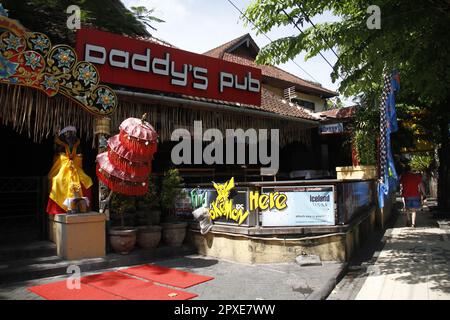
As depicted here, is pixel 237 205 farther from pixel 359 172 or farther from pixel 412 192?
pixel 412 192

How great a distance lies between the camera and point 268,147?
45.9 ft

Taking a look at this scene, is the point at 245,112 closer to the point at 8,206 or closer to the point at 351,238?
the point at 351,238

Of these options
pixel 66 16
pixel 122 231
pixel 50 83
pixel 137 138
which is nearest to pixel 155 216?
pixel 122 231

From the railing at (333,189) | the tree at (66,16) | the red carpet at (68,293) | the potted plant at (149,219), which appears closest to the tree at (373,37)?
the railing at (333,189)

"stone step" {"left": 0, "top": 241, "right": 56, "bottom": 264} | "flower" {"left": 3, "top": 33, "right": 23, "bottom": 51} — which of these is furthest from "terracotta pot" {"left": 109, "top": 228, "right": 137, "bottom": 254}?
"flower" {"left": 3, "top": 33, "right": 23, "bottom": 51}

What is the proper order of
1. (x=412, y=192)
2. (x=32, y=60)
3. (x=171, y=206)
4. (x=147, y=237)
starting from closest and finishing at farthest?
1. (x=32, y=60)
2. (x=147, y=237)
3. (x=171, y=206)
4. (x=412, y=192)

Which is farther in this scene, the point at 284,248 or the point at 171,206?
the point at 171,206

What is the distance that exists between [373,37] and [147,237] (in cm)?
585

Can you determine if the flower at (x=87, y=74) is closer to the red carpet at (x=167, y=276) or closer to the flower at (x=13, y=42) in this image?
the flower at (x=13, y=42)

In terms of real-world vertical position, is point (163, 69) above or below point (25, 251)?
above

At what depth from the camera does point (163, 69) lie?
31.1 feet

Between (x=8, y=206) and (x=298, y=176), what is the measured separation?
410 inches

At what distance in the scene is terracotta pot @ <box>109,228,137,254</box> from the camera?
291 inches
